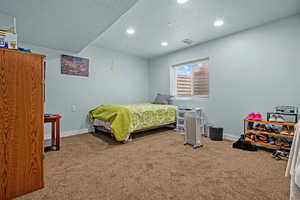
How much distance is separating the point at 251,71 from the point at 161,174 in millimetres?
2659

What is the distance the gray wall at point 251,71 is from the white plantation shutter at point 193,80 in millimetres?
236

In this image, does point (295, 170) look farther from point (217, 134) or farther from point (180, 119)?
point (180, 119)

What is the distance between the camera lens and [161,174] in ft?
5.34

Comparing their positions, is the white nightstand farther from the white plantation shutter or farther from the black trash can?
the black trash can

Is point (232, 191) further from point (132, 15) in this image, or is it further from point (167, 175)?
point (132, 15)

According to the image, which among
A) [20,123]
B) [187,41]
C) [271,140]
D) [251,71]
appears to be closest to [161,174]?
[20,123]

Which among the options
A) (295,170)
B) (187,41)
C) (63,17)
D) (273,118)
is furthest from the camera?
(187,41)

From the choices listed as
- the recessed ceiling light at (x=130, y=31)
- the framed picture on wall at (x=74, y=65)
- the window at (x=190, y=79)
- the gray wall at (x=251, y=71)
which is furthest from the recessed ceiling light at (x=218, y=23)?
the framed picture on wall at (x=74, y=65)

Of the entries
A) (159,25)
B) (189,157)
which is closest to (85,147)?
(189,157)

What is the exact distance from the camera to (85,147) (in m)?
2.52

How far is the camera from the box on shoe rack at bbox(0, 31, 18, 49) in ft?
4.00

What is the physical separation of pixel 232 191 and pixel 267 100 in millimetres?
2089

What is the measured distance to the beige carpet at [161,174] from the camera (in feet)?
4.22

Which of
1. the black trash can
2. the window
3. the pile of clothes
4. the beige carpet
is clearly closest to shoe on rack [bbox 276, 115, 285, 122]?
the beige carpet
